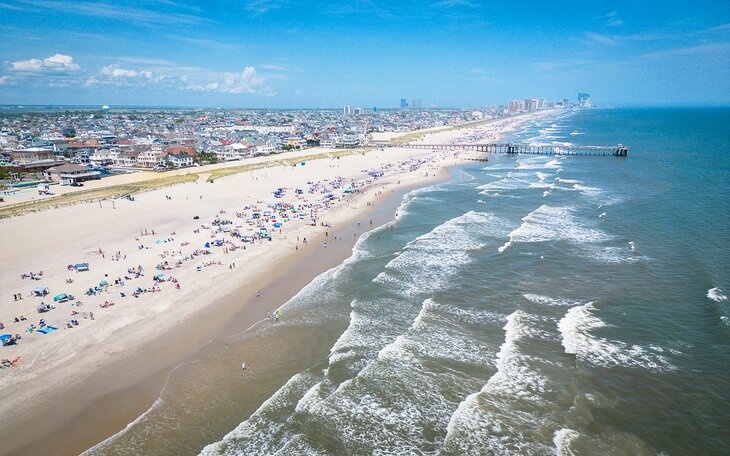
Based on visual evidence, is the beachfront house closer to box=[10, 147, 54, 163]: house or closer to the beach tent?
box=[10, 147, 54, 163]: house

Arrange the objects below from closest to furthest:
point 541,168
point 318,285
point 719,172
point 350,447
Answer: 1. point 350,447
2. point 318,285
3. point 719,172
4. point 541,168

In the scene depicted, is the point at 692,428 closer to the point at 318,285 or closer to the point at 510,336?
the point at 510,336

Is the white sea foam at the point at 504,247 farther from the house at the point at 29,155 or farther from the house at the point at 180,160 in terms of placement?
the house at the point at 29,155

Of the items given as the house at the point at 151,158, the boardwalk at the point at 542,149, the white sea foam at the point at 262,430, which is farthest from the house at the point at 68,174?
the boardwalk at the point at 542,149

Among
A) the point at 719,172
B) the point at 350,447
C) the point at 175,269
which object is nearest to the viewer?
the point at 350,447

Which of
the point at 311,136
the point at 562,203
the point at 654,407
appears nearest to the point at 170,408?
the point at 654,407

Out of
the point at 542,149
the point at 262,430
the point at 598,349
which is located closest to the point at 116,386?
the point at 262,430

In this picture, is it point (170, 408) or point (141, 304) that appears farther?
point (141, 304)
